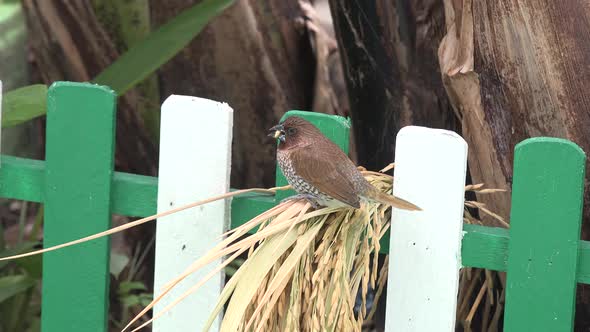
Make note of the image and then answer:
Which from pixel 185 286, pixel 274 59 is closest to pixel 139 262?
pixel 274 59

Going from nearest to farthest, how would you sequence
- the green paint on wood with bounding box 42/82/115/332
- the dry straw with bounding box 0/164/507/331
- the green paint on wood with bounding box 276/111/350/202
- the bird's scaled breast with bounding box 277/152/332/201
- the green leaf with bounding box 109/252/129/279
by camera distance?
the dry straw with bounding box 0/164/507/331 → the bird's scaled breast with bounding box 277/152/332/201 → the green paint on wood with bounding box 276/111/350/202 → the green paint on wood with bounding box 42/82/115/332 → the green leaf with bounding box 109/252/129/279

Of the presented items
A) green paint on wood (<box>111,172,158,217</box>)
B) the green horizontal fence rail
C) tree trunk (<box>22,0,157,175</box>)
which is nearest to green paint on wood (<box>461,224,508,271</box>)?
the green horizontal fence rail

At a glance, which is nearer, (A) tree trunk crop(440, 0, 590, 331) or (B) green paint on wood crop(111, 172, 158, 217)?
(A) tree trunk crop(440, 0, 590, 331)

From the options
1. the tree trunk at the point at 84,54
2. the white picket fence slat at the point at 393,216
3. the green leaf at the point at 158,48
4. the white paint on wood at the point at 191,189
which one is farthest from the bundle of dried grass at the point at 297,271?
the tree trunk at the point at 84,54

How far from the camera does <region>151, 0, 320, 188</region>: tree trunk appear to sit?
3699mm

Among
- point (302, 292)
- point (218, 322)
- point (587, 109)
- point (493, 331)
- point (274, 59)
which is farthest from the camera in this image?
point (274, 59)

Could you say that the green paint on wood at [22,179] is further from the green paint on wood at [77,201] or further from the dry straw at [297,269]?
the dry straw at [297,269]

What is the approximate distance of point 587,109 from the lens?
2326 millimetres

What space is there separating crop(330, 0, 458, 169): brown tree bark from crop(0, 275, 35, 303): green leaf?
1045 millimetres

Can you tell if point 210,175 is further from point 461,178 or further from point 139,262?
point 139,262

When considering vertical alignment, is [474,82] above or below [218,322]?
above

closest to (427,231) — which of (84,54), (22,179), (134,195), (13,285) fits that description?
(134,195)

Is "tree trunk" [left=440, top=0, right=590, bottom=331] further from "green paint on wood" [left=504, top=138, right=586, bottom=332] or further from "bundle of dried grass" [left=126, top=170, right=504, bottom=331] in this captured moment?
"bundle of dried grass" [left=126, top=170, right=504, bottom=331]

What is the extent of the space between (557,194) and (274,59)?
175cm
